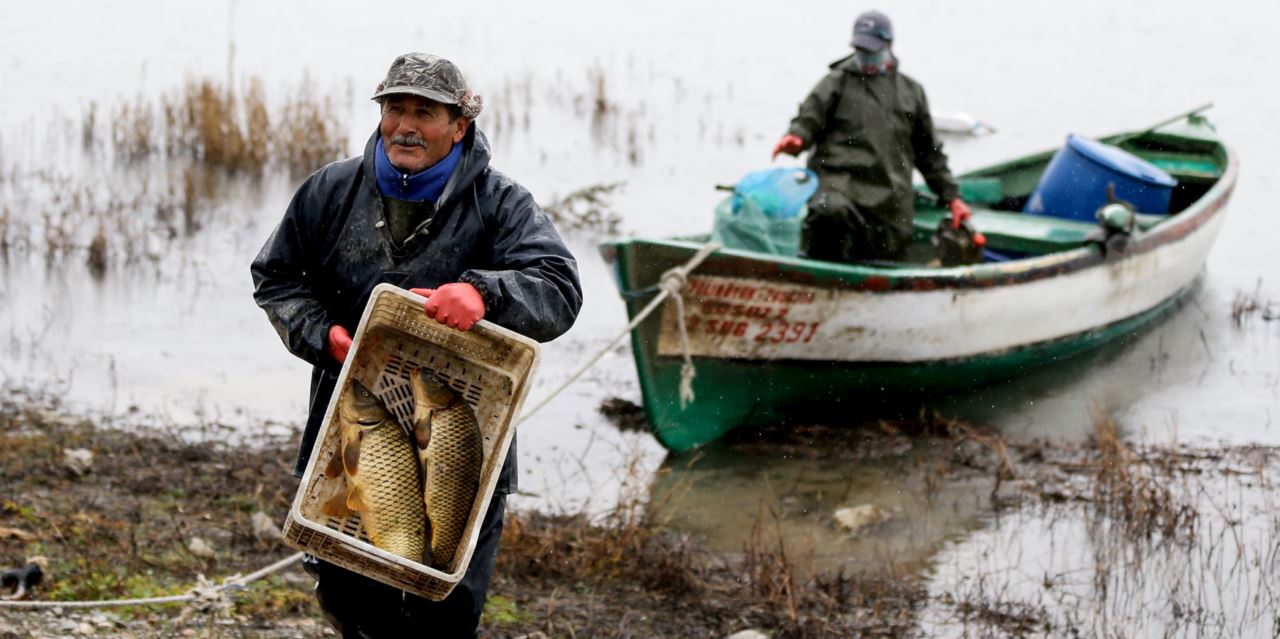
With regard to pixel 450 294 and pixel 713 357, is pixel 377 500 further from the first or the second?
pixel 713 357

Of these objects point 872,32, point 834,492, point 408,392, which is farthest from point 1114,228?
point 408,392

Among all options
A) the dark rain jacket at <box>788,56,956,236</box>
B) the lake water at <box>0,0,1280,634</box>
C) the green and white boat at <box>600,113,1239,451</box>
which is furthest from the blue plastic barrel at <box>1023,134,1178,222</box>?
the dark rain jacket at <box>788,56,956,236</box>

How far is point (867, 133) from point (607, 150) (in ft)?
27.9

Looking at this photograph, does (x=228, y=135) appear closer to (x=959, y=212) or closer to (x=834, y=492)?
(x=959, y=212)

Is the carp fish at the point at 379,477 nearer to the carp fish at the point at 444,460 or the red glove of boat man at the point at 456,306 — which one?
the carp fish at the point at 444,460

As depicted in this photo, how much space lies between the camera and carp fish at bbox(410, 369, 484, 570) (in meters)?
3.56

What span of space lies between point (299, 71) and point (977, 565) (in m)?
14.1

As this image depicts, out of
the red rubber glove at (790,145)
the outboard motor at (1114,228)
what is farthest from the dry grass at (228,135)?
the outboard motor at (1114,228)

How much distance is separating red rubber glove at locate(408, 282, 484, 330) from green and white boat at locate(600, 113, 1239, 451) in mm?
4284

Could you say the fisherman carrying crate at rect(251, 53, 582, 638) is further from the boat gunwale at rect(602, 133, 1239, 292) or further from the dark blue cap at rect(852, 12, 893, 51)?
the dark blue cap at rect(852, 12, 893, 51)

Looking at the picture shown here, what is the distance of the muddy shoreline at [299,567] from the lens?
205 inches

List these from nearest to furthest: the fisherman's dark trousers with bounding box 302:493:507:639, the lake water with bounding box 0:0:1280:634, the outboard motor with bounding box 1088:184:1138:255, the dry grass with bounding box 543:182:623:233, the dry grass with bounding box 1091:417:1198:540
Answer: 1. the fisherman's dark trousers with bounding box 302:493:507:639
2. the dry grass with bounding box 1091:417:1198:540
3. the lake water with bounding box 0:0:1280:634
4. the outboard motor with bounding box 1088:184:1138:255
5. the dry grass with bounding box 543:182:623:233

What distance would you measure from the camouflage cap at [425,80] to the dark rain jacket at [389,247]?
0.17 meters

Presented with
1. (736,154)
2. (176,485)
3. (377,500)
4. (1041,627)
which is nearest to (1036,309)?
(1041,627)
